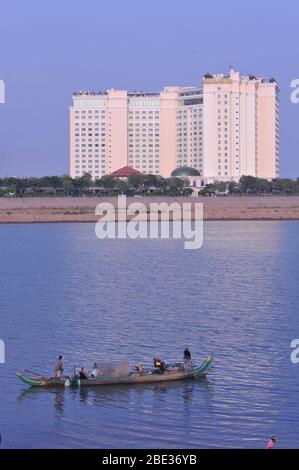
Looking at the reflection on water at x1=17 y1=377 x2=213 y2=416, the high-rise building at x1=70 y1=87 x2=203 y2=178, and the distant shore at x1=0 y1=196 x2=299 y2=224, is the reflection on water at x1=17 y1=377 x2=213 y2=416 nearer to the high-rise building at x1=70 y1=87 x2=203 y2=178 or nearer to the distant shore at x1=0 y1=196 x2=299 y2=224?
the distant shore at x1=0 y1=196 x2=299 y2=224

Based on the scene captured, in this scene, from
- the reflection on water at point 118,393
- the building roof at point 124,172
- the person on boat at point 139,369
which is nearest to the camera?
the reflection on water at point 118,393

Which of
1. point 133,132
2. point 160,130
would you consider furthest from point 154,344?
point 133,132

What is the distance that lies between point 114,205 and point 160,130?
132ft

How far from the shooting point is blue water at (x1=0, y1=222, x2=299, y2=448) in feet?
68.2

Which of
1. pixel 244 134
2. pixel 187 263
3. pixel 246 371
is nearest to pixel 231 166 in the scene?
pixel 244 134

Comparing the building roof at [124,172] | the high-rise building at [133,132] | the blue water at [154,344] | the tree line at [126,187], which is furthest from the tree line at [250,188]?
the blue water at [154,344]

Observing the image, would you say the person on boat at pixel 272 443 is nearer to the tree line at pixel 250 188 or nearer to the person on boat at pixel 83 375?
the person on boat at pixel 83 375

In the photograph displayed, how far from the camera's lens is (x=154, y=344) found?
97.6ft

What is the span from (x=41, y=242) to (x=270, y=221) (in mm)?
50470

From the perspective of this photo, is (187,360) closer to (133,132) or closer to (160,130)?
(160,130)

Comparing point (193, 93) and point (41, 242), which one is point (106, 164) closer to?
point (193, 93)
